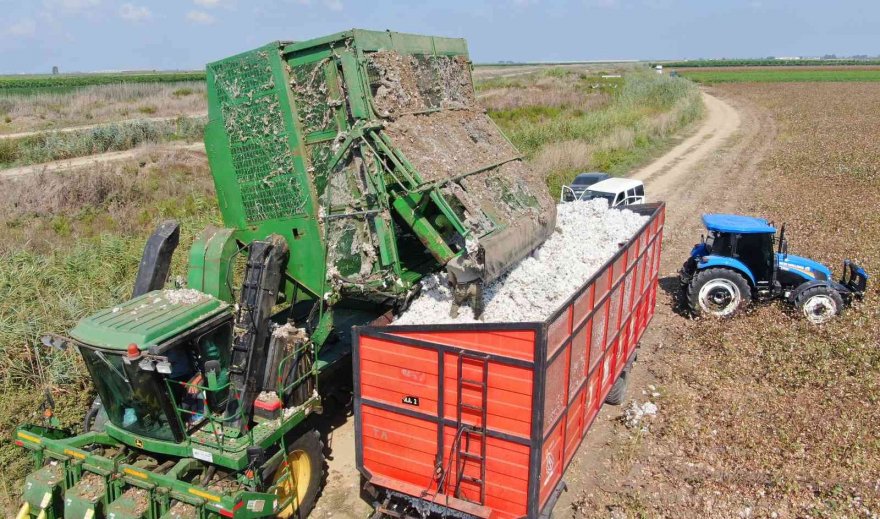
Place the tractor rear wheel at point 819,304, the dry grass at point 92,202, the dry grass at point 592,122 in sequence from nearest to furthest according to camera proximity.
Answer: the tractor rear wheel at point 819,304
the dry grass at point 92,202
the dry grass at point 592,122

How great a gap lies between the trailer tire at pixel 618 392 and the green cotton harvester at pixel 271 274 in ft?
7.12

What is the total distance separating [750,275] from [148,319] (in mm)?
8576

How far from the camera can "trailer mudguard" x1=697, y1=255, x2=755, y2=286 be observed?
927cm

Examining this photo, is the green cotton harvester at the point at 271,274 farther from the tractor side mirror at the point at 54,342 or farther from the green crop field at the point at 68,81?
the green crop field at the point at 68,81

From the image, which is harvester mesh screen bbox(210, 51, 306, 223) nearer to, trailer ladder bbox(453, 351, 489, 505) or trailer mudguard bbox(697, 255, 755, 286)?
trailer ladder bbox(453, 351, 489, 505)

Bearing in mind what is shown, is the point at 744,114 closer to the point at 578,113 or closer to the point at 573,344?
the point at 578,113

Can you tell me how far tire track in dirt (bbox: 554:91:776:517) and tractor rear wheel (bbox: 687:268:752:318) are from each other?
1.89 ft

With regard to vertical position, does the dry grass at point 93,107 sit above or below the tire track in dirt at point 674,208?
above

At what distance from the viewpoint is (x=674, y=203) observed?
56.5 feet

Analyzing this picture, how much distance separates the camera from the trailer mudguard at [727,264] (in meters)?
9.27

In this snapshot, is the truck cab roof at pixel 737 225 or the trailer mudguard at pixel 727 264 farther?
the trailer mudguard at pixel 727 264

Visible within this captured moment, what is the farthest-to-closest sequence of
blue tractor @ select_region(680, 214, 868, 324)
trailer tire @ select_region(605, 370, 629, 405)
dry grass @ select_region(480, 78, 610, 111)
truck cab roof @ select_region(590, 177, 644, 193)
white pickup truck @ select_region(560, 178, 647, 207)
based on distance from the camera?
dry grass @ select_region(480, 78, 610, 111) < truck cab roof @ select_region(590, 177, 644, 193) < white pickup truck @ select_region(560, 178, 647, 207) < blue tractor @ select_region(680, 214, 868, 324) < trailer tire @ select_region(605, 370, 629, 405)

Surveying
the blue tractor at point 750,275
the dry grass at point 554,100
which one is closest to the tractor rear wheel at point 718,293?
the blue tractor at point 750,275

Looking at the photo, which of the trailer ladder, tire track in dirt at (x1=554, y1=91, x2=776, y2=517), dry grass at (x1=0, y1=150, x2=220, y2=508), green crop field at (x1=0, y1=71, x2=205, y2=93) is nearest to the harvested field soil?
tire track in dirt at (x1=554, y1=91, x2=776, y2=517)
